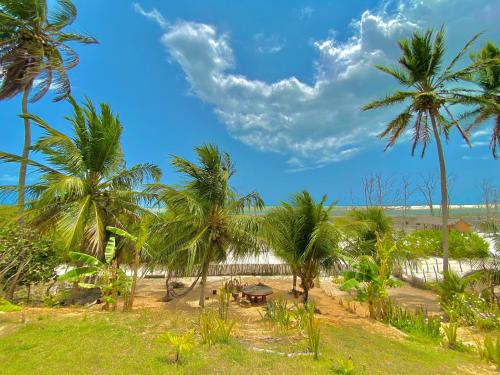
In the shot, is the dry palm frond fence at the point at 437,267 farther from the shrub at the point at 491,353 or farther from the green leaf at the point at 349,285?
the shrub at the point at 491,353

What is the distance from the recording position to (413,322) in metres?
6.93

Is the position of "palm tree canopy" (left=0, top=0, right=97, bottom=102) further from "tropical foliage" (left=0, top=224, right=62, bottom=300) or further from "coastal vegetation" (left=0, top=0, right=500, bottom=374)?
"tropical foliage" (left=0, top=224, right=62, bottom=300)

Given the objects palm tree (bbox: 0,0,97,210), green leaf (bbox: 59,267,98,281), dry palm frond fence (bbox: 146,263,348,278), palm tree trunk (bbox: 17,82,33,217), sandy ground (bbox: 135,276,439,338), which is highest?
palm tree (bbox: 0,0,97,210)

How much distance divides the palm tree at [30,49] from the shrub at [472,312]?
14603mm

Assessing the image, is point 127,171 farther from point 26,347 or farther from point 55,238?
point 26,347

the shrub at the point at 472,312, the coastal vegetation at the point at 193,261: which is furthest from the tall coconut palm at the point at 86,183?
the shrub at the point at 472,312

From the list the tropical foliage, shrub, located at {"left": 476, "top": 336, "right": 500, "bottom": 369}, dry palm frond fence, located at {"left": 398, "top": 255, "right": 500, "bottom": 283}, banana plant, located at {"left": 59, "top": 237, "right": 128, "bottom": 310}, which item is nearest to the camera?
shrub, located at {"left": 476, "top": 336, "right": 500, "bottom": 369}

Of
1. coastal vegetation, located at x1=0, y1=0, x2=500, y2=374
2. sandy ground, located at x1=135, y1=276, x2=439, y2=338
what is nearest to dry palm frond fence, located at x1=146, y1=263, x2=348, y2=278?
sandy ground, located at x1=135, y1=276, x2=439, y2=338

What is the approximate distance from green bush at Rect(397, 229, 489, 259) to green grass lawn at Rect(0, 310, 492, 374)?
924 cm

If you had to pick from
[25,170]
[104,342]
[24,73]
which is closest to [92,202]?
[25,170]

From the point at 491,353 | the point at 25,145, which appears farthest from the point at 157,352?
the point at 25,145

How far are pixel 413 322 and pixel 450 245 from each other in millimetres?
12108

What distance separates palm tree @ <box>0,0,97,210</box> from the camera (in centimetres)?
930

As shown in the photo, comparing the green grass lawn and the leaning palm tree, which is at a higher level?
the leaning palm tree
